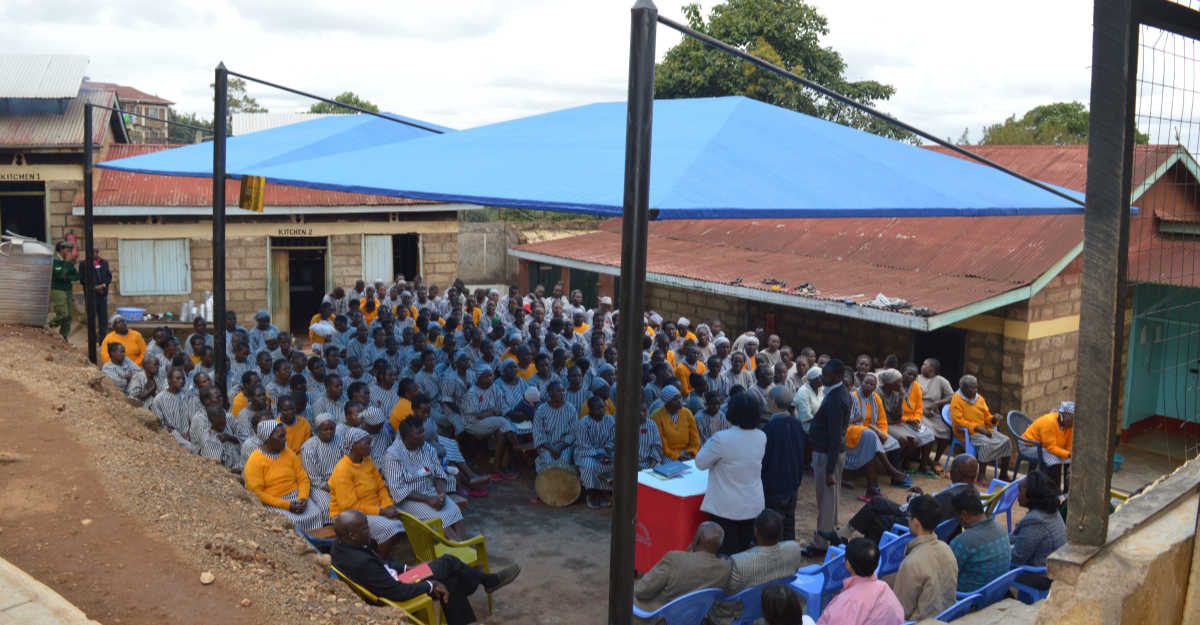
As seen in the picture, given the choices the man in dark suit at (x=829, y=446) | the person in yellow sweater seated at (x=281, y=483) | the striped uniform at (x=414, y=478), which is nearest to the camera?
the person in yellow sweater seated at (x=281, y=483)

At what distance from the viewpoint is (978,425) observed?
9867 mm

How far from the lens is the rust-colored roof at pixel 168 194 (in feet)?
58.8

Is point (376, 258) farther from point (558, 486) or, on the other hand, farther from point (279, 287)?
point (558, 486)

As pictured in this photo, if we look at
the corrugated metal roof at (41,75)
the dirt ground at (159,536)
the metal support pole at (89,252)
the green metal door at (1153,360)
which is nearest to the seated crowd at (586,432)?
the dirt ground at (159,536)

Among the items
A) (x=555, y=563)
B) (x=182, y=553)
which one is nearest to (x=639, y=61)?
(x=182, y=553)

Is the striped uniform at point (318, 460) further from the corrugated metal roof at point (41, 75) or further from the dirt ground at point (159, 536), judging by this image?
the corrugated metal roof at point (41, 75)

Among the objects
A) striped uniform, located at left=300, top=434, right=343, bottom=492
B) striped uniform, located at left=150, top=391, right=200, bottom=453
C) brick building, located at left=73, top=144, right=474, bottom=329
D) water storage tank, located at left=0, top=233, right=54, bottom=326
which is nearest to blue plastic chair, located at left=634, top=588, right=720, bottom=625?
striped uniform, located at left=300, top=434, right=343, bottom=492

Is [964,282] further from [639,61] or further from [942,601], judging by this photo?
[639,61]

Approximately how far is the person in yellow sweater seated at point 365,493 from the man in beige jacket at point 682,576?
246cm

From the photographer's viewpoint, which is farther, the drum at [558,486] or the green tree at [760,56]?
the green tree at [760,56]

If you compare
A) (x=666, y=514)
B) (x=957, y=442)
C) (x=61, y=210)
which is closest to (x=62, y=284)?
(x=666, y=514)

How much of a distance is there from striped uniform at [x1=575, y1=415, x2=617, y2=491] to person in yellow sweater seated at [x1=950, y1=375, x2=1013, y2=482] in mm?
3892

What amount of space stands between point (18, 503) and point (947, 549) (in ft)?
17.1

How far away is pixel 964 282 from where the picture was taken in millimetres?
12508
